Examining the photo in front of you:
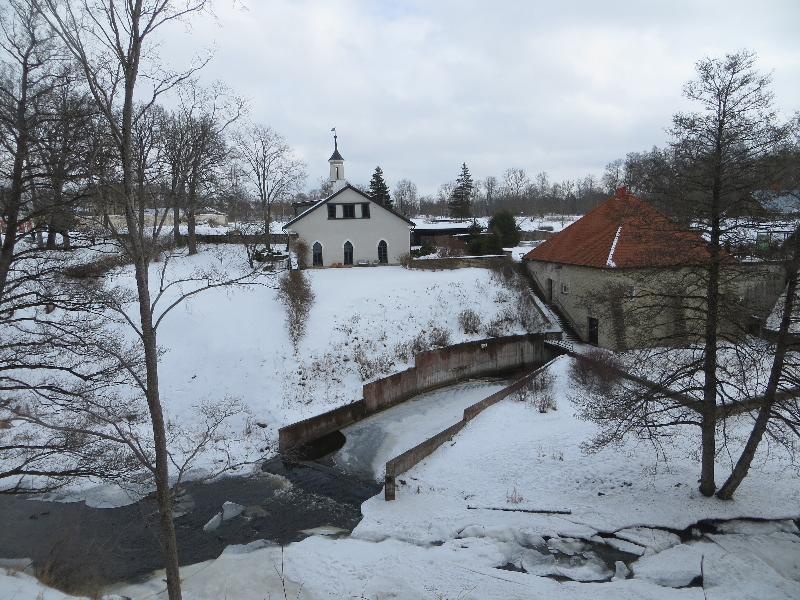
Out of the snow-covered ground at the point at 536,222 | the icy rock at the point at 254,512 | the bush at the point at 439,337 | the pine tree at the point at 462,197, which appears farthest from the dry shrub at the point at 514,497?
the pine tree at the point at 462,197

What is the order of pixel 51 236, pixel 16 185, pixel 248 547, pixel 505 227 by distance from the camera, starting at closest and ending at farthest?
pixel 16 185, pixel 51 236, pixel 248 547, pixel 505 227

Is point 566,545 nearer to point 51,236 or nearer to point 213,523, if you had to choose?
point 213,523

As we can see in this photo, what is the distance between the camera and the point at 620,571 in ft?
31.2

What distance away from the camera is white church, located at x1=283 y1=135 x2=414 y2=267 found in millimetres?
32219

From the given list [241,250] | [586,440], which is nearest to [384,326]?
[586,440]

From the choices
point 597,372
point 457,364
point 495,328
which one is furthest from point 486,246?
point 597,372

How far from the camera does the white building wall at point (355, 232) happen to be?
3225 cm

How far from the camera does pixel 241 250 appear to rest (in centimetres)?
3403

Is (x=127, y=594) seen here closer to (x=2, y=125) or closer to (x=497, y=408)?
(x=2, y=125)

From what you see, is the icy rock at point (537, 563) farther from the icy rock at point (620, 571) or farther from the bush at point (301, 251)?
the bush at point (301, 251)

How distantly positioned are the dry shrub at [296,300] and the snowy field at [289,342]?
301 mm

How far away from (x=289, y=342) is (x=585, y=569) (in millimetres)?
15506

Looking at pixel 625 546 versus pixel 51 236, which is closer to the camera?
pixel 51 236

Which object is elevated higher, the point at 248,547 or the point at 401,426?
the point at 401,426
